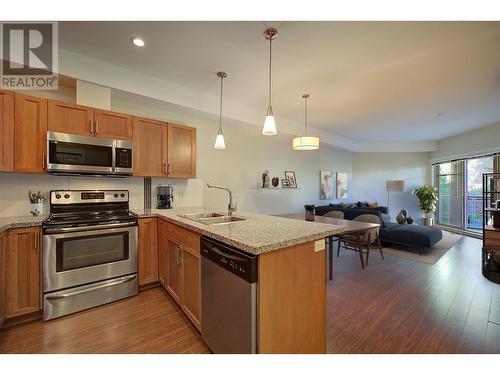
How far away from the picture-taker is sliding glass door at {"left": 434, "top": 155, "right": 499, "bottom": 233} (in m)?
5.56

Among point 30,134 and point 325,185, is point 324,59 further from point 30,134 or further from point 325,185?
point 325,185

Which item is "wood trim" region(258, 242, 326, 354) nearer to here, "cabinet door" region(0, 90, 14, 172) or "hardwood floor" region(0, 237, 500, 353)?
"hardwood floor" region(0, 237, 500, 353)

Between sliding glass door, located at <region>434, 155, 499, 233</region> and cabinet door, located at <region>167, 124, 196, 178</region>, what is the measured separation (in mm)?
6585

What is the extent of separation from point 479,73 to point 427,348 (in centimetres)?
336

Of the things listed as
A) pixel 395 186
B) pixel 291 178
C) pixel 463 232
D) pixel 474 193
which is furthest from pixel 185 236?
pixel 474 193

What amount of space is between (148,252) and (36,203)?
1.26 m

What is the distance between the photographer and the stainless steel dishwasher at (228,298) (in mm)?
1154

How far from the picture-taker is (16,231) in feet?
6.27

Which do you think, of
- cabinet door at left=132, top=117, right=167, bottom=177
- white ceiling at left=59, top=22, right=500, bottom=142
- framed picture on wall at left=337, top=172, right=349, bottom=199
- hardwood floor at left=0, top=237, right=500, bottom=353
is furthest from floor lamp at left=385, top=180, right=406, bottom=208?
cabinet door at left=132, top=117, right=167, bottom=177

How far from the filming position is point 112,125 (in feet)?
8.45

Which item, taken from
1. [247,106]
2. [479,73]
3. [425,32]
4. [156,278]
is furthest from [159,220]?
[479,73]

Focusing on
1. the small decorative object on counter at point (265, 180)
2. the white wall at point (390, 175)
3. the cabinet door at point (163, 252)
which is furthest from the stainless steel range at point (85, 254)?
the white wall at point (390, 175)

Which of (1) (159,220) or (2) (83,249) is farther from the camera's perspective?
(1) (159,220)
